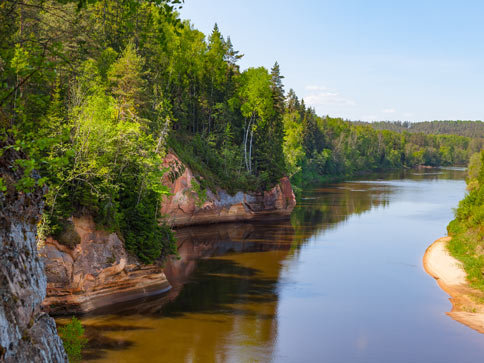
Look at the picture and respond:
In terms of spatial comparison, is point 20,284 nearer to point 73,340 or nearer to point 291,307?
point 73,340

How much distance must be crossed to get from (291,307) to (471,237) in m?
22.1

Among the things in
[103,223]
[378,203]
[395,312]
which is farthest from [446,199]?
[103,223]

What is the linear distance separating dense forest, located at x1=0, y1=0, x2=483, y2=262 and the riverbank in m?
18.9

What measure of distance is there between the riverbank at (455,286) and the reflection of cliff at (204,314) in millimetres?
11450

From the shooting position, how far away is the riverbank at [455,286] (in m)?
25.3

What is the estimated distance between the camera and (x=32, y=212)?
811 cm

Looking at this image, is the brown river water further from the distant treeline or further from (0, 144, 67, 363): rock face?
the distant treeline

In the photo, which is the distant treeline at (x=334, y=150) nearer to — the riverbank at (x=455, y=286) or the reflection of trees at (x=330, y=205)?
the reflection of trees at (x=330, y=205)

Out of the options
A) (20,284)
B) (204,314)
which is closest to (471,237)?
(204,314)

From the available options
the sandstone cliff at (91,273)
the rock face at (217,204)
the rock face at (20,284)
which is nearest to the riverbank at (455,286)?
the sandstone cliff at (91,273)

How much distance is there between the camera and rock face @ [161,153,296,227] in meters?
43.4

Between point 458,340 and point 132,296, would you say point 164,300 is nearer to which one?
point 132,296

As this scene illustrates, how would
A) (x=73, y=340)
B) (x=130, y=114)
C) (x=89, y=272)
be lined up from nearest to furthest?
1. (x=73, y=340)
2. (x=89, y=272)
3. (x=130, y=114)

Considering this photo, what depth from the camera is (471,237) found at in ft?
127
